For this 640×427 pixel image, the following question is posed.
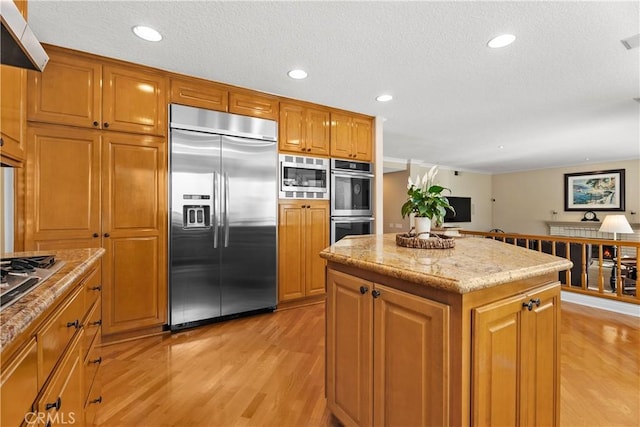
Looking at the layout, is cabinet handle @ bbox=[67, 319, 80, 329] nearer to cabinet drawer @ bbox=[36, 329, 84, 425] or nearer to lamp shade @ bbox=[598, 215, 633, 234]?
cabinet drawer @ bbox=[36, 329, 84, 425]

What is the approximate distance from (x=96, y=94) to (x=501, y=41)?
314 centimetres

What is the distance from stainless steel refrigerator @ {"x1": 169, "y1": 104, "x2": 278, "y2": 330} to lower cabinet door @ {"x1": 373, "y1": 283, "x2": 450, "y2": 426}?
2.04 m

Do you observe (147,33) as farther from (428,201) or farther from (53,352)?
(428,201)

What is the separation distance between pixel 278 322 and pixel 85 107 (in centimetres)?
249

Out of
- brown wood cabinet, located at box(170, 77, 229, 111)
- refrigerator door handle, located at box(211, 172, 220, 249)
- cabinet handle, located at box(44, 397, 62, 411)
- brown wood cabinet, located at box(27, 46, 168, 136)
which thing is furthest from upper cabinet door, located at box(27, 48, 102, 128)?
cabinet handle, located at box(44, 397, 62, 411)

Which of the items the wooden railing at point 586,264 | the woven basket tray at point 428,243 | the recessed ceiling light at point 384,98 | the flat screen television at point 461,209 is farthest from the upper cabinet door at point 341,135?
the flat screen television at point 461,209

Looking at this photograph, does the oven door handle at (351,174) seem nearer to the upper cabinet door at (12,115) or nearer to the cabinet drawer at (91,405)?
the upper cabinet door at (12,115)

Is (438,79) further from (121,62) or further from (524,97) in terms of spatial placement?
(121,62)

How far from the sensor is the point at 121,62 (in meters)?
2.52

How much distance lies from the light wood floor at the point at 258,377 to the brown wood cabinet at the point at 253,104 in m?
2.14

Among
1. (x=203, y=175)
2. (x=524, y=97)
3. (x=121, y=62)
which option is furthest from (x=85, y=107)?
(x=524, y=97)

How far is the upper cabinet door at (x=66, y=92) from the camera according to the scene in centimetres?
224

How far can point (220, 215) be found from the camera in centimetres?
290

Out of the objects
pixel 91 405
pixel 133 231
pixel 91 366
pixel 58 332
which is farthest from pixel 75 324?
pixel 133 231
